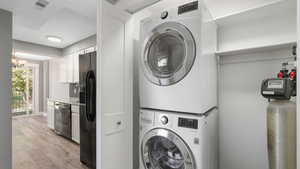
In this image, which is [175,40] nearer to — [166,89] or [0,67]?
[166,89]

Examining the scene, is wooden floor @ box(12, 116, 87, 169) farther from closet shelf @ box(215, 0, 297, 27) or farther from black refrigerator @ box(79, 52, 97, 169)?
closet shelf @ box(215, 0, 297, 27)

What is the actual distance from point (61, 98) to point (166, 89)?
13.0 feet

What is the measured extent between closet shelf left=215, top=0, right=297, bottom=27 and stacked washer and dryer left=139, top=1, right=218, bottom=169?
351 mm

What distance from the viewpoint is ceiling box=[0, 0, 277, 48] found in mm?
1559

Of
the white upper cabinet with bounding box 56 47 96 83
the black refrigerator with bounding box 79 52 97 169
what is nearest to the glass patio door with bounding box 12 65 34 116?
the white upper cabinet with bounding box 56 47 96 83

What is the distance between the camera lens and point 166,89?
4.10ft

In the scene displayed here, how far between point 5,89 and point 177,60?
251 centimetres

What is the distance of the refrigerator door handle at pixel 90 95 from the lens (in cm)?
219

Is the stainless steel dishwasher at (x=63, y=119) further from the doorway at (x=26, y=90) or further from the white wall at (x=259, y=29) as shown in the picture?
the doorway at (x=26, y=90)

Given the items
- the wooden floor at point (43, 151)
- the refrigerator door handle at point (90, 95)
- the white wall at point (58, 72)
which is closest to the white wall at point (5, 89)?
the wooden floor at point (43, 151)

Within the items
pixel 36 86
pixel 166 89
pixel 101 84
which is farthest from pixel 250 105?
pixel 36 86

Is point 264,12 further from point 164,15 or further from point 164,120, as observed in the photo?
point 164,120

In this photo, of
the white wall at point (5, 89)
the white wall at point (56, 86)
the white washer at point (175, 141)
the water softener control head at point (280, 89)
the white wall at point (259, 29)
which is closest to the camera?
the water softener control head at point (280, 89)

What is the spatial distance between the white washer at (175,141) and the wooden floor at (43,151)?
1.70 m
